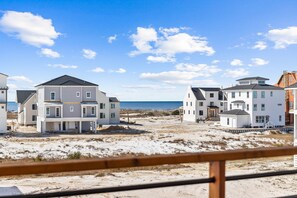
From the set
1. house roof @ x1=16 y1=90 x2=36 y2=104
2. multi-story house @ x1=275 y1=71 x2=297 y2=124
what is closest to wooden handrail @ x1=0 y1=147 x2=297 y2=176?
multi-story house @ x1=275 y1=71 x2=297 y2=124

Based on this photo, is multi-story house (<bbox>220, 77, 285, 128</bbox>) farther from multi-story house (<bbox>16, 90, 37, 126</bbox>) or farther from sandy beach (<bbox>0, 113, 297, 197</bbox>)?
multi-story house (<bbox>16, 90, 37, 126</bbox>)

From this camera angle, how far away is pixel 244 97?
164 feet

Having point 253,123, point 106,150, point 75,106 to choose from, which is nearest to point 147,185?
point 106,150

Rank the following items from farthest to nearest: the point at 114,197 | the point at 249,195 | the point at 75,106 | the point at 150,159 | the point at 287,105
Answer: the point at 287,105, the point at 75,106, the point at 249,195, the point at 114,197, the point at 150,159

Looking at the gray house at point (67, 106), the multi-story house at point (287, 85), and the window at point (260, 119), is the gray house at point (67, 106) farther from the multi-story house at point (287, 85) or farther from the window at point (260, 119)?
the multi-story house at point (287, 85)

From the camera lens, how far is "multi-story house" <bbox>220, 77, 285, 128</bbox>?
1909 inches

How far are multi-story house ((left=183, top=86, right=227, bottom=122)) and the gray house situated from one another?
22.5 meters

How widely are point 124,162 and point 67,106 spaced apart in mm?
42008

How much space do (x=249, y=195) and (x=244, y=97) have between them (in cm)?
3900

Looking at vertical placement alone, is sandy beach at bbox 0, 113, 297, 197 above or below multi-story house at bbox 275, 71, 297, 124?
below

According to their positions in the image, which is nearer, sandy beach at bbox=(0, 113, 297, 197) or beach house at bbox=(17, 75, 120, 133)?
sandy beach at bbox=(0, 113, 297, 197)

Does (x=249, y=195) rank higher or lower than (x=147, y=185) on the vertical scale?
lower

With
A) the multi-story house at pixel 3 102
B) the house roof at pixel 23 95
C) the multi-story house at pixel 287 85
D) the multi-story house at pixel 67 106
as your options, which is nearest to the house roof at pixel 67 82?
the multi-story house at pixel 67 106

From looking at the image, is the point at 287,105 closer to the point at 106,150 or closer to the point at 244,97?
the point at 244,97
